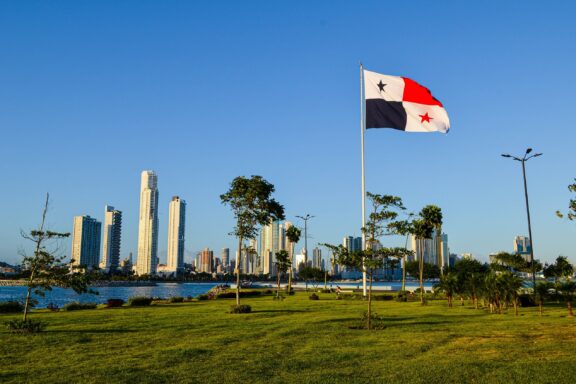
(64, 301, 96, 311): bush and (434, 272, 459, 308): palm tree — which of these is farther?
(434, 272, 459, 308): palm tree

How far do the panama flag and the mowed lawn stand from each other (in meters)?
15.9

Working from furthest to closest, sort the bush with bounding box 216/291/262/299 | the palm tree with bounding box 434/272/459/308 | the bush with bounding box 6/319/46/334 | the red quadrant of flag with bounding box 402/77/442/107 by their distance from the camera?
the bush with bounding box 216/291/262/299
the palm tree with bounding box 434/272/459/308
the red quadrant of flag with bounding box 402/77/442/107
the bush with bounding box 6/319/46/334

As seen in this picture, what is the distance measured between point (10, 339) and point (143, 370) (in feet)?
35.2

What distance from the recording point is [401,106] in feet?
139

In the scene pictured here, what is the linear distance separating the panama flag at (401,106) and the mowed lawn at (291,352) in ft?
52.2

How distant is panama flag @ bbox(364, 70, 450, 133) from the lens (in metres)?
41.0

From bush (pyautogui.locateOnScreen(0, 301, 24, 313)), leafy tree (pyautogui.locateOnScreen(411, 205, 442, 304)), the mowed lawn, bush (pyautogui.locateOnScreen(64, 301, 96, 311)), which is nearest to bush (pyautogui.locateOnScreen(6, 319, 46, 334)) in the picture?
the mowed lawn

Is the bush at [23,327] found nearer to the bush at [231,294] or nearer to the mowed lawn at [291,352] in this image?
the mowed lawn at [291,352]

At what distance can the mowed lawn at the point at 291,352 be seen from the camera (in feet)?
53.9

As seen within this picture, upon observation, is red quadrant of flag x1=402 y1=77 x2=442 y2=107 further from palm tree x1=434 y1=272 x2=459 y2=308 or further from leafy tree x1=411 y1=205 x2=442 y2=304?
leafy tree x1=411 y1=205 x2=442 y2=304

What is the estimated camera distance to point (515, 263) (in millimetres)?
93000

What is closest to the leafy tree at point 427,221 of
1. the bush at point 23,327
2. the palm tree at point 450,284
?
the palm tree at point 450,284

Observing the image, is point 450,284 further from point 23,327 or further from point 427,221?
point 23,327

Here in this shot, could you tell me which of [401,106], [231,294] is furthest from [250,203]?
[231,294]
